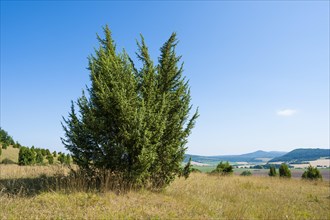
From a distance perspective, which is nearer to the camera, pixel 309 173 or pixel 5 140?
pixel 309 173

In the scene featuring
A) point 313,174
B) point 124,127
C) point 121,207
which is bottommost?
point 313,174

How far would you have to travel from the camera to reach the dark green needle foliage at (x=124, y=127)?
30.7ft

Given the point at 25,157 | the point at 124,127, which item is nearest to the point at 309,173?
the point at 124,127

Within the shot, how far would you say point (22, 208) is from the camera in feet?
22.8

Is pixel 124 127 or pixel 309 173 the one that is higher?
pixel 124 127

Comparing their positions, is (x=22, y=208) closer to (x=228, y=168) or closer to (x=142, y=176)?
(x=142, y=176)

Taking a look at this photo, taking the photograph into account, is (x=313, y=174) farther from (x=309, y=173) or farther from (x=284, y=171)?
(x=284, y=171)

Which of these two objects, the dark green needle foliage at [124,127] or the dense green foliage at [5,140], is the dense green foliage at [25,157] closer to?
the dense green foliage at [5,140]

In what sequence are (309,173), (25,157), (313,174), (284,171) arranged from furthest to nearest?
(284,171)
(309,173)
(313,174)
(25,157)

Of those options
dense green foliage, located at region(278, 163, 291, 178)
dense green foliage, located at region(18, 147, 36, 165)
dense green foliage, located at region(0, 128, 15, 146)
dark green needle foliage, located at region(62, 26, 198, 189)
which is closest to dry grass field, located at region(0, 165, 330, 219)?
dark green needle foliage, located at region(62, 26, 198, 189)

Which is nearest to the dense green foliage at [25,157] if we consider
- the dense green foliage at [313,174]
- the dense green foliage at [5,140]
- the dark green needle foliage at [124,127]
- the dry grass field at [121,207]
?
the dense green foliage at [5,140]

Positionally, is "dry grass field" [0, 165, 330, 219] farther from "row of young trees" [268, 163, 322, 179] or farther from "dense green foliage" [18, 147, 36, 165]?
"dense green foliage" [18, 147, 36, 165]

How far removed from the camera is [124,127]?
9.41 metres

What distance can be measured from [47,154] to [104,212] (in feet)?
110
